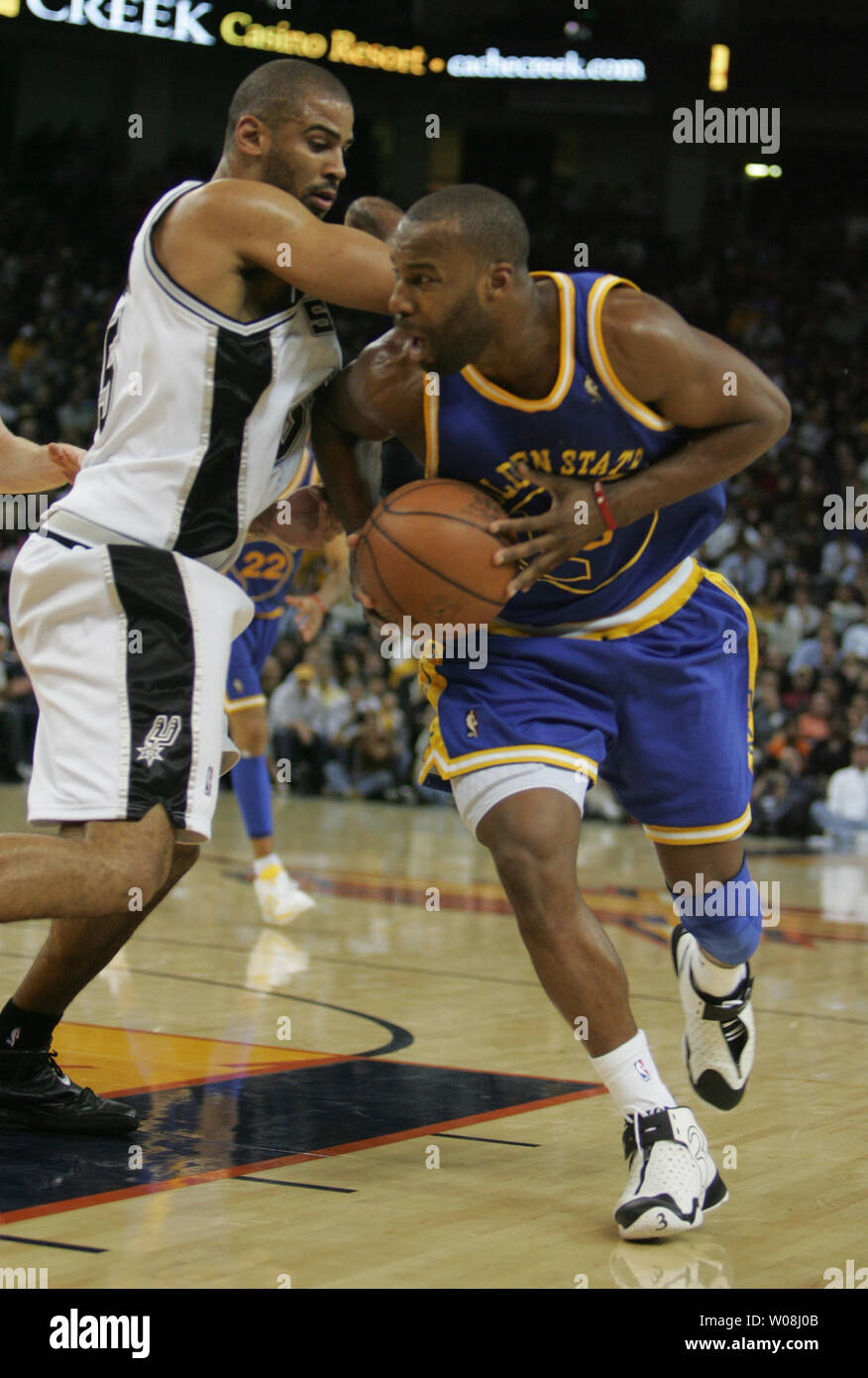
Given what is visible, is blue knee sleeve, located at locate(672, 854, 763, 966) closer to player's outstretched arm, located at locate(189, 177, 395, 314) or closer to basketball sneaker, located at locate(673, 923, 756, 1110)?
basketball sneaker, located at locate(673, 923, 756, 1110)

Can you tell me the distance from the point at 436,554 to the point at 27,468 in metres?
1.22

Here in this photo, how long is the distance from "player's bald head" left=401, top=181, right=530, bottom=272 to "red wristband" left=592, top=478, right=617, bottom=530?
0.46 meters

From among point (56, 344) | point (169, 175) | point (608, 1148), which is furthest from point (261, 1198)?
point (169, 175)

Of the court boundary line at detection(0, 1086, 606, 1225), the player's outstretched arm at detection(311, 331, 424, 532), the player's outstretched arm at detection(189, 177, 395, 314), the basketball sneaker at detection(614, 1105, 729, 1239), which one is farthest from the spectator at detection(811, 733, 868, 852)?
the player's outstretched arm at detection(189, 177, 395, 314)

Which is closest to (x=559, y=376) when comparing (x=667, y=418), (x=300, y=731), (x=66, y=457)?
(x=667, y=418)

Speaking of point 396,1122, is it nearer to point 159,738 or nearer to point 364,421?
point 159,738

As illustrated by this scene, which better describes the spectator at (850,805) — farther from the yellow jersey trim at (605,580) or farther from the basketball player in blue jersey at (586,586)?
the yellow jersey trim at (605,580)

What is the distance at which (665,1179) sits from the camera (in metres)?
2.94

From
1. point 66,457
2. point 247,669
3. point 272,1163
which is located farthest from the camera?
point 247,669

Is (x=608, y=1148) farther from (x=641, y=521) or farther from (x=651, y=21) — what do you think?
(x=651, y=21)

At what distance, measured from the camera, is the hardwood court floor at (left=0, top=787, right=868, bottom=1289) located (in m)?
2.69

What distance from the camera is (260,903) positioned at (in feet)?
22.4

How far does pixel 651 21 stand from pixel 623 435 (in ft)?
62.7

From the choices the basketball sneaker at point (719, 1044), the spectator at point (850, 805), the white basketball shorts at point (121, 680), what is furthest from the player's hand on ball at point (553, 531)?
the spectator at point (850, 805)
